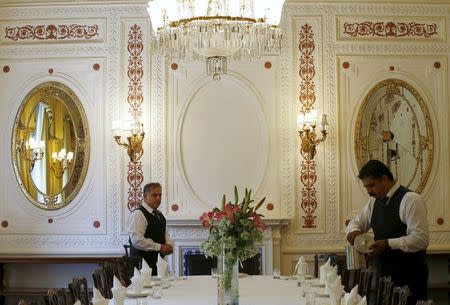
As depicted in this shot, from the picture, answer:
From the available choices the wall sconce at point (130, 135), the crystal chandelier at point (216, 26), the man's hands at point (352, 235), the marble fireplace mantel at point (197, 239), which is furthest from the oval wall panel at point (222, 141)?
the crystal chandelier at point (216, 26)

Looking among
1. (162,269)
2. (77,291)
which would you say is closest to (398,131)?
(162,269)

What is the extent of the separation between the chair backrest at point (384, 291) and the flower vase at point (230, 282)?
3.24 ft

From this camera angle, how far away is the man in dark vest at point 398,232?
6246mm

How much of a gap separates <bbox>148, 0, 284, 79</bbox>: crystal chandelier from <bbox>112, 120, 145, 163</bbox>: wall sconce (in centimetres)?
311

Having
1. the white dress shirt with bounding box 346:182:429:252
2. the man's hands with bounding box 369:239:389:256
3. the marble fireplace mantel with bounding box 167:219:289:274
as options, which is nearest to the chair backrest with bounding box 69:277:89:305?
the man's hands with bounding box 369:239:389:256

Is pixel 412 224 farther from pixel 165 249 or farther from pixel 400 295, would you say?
pixel 165 249

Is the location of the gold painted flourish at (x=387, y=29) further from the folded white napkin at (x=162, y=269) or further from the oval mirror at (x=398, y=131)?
the folded white napkin at (x=162, y=269)

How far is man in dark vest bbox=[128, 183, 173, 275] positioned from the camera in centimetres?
766

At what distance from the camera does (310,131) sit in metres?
9.44

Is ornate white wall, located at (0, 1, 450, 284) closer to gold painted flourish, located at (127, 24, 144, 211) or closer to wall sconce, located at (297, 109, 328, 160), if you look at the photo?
gold painted flourish, located at (127, 24, 144, 211)

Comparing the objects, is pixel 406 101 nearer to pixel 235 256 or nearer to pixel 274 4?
pixel 274 4

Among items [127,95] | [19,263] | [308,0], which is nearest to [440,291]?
[308,0]

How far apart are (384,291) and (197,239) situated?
180 inches

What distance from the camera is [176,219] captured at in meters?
9.29
